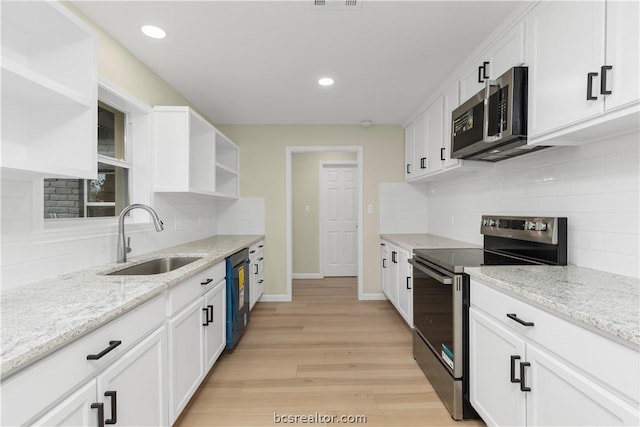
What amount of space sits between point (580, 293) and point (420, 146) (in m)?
2.51

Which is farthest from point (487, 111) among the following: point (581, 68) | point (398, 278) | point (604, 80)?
point (398, 278)

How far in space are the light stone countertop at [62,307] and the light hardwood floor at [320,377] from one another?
97 cm

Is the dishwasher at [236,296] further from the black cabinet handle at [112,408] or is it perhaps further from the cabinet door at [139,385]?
the black cabinet handle at [112,408]

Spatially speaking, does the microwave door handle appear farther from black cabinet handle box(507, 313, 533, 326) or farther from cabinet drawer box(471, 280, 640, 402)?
black cabinet handle box(507, 313, 533, 326)

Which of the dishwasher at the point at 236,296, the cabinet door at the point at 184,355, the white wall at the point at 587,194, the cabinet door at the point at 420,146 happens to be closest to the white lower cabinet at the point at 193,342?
the cabinet door at the point at 184,355

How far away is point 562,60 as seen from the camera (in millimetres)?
1402

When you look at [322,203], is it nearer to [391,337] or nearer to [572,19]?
[391,337]

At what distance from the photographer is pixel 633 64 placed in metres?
1.10

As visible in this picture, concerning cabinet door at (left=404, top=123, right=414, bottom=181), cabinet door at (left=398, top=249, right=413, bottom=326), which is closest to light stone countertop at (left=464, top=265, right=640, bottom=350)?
cabinet door at (left=398, top=249, right=413, bottom=326)

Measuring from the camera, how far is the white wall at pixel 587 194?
1.42 meters

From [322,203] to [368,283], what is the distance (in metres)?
1.91

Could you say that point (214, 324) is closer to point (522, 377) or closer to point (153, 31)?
→ point (522, 377)

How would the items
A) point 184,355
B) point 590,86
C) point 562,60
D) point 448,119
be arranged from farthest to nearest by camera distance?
point 448,119 < point 184,355 < point 562,60 < point 590,86

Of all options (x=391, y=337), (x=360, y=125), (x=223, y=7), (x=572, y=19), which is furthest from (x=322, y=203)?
(x=572, y=19)
